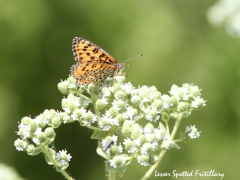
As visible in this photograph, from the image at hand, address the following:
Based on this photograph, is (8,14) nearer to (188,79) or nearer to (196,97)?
(188,79)

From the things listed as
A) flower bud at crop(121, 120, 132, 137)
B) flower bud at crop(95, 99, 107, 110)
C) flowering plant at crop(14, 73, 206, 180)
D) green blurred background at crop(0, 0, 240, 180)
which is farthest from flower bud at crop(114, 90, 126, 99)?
Answer: green blurred background at crop(0, 0, 240, 180)

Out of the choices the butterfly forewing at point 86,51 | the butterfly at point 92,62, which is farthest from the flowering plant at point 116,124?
the butterfly forewing at point 86,51

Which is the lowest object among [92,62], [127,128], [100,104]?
[127,128]

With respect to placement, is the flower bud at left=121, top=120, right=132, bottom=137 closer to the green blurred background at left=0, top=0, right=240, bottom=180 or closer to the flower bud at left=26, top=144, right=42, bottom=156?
the flower bud at left=26, top=144, right=42, bottom=156

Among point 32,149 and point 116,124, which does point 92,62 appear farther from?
point 32,149

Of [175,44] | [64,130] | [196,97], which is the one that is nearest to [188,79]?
[175,44]

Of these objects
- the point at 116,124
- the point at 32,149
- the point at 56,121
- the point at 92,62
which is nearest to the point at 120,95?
the point at 116,124
